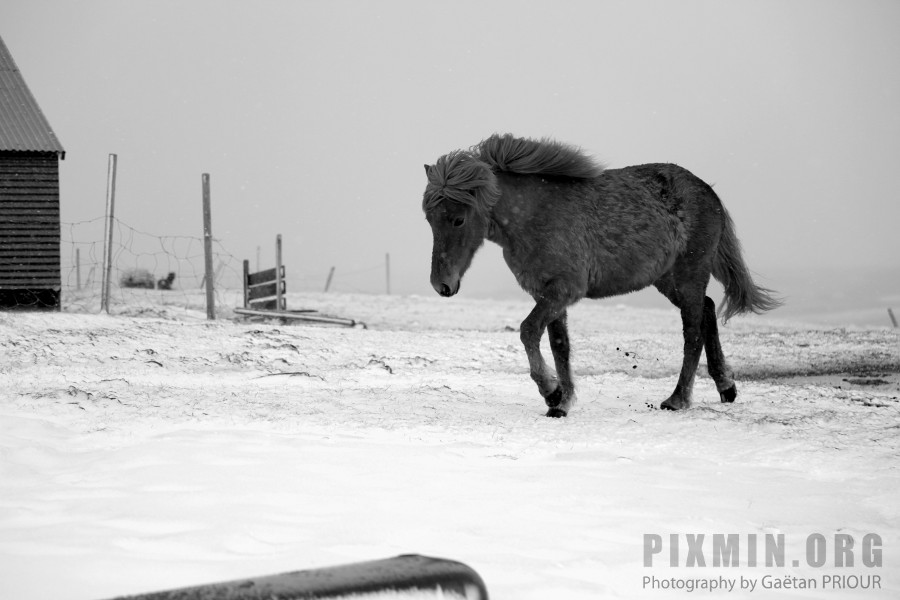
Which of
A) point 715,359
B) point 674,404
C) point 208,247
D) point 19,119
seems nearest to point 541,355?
point 674,404

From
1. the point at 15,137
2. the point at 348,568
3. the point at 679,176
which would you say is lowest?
the point at 348,568

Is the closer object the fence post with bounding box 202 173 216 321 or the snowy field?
the snowy field

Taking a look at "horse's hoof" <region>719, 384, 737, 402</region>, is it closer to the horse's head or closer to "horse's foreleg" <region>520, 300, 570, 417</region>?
"horse's foreleg" <region>520, 300, 570, 417</region>

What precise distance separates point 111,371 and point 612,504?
656 centimetres

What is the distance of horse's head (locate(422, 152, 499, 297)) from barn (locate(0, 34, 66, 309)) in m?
13.2

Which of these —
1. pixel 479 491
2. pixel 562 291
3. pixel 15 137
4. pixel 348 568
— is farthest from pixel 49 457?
pixel 15 137

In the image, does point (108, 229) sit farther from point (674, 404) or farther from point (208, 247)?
point (674, 404)

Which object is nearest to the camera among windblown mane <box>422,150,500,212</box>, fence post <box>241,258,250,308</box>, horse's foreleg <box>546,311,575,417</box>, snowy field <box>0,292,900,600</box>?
snowy field <box>0,292,900,600</box>

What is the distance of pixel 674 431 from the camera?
5.51 metres

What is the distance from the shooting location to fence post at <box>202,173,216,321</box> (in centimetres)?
1362

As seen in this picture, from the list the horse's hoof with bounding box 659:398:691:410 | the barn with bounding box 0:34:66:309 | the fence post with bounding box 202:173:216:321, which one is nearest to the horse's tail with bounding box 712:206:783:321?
the horse's hoof with bounding box 659:398:691:410

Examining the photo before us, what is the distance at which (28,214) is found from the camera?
16750mm

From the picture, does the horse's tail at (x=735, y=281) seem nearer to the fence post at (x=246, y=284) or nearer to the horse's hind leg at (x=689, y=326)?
the horse's hind leg at (x=689, y=326)

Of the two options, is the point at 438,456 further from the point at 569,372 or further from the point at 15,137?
the point at 15,137
